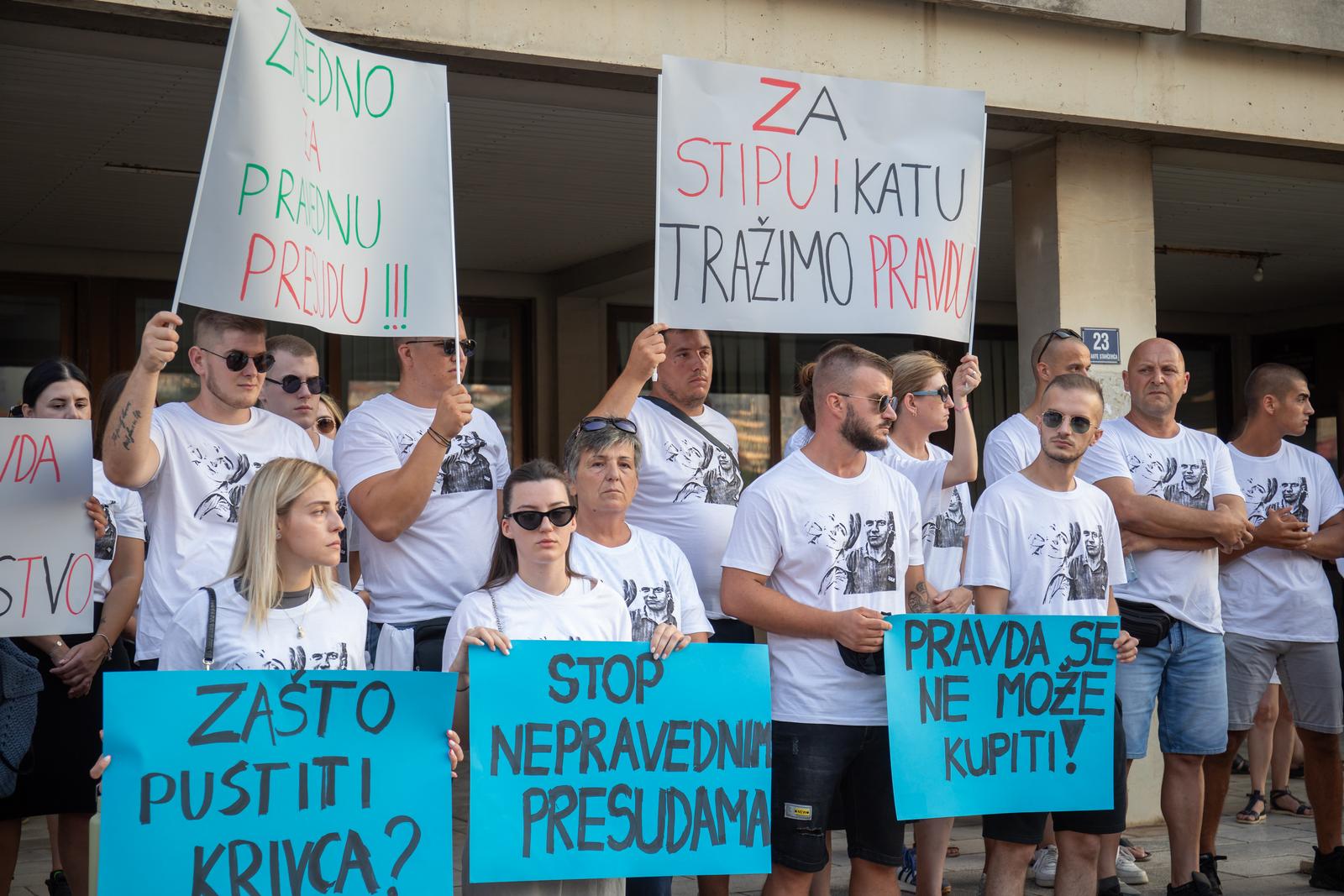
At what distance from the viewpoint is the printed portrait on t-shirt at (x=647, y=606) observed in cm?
397

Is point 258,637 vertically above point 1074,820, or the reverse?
point 258,637

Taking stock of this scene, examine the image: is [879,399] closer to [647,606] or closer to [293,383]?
[647,606]

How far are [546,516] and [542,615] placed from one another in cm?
26

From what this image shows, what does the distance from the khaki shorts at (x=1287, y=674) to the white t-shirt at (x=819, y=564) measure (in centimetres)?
220

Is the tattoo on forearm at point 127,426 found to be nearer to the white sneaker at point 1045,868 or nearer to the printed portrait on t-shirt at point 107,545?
the printed portrait on t-shirt at point 107,545

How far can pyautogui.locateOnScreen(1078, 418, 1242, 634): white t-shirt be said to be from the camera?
17.0 feet

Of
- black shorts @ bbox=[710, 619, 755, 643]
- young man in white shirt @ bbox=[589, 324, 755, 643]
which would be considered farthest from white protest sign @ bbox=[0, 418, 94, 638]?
black shorts @ bbox=[710, 619, 755, 643]

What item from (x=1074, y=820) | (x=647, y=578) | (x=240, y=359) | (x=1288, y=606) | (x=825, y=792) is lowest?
(x=1074, y=820)

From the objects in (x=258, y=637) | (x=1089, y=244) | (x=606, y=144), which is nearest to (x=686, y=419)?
(x=258, y=637)

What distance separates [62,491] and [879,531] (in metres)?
2.32

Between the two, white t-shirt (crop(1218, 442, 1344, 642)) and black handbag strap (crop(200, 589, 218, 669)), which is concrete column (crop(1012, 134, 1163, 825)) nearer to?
white t-shirt (crop(1218, 442, 1344, 642))

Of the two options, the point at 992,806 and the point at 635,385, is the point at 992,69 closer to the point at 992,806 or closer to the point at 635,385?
the point at 635,385

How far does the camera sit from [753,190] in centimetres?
461

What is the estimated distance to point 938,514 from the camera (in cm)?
517
